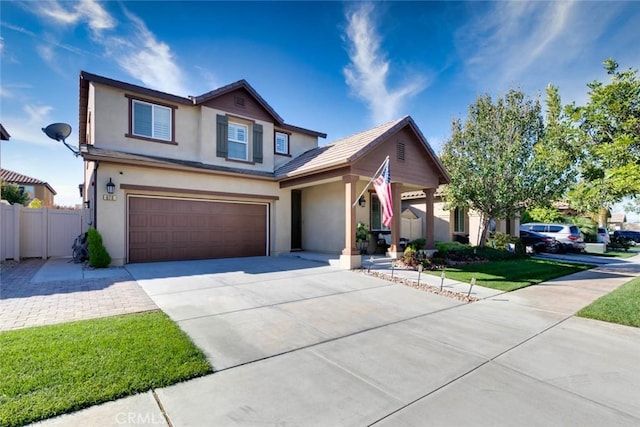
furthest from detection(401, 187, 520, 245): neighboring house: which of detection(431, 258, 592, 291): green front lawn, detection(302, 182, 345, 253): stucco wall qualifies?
detection(302, 182, 345, 253): stucco wall

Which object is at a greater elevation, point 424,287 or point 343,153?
point 343,153

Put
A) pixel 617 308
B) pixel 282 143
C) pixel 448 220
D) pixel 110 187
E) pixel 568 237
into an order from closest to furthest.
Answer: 1. pixel 617 308
2. pixel 110 187
3. pixel 282 143
4. pixel 568 237
5. pixel 448 220

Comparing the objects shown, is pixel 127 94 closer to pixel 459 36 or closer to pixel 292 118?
pixel 292 118

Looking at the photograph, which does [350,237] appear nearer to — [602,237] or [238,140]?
[238,140]

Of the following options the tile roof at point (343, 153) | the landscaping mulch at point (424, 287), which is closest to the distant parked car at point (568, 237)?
the tile roof at point (343, 153)

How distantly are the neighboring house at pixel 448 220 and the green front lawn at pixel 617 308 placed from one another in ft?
36.2

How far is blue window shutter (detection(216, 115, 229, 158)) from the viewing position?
43.0ft

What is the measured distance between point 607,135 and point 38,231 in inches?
802

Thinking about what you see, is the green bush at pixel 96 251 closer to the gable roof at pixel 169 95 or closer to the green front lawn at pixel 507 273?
the gable roof at pixel 169 95

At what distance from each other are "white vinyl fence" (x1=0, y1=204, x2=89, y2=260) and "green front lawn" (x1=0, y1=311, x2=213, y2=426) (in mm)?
9953

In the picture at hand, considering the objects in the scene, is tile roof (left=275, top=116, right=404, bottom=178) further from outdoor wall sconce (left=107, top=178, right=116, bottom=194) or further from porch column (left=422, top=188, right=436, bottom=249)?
outdoor wall sconce (left=107, top=178, right=116, bottom=194)

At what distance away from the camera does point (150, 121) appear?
11.9 meters

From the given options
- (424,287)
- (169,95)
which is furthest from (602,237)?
(169,95)

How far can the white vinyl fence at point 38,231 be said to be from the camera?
11.4 meters
